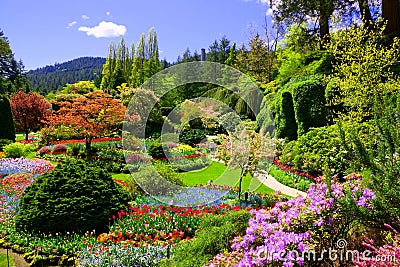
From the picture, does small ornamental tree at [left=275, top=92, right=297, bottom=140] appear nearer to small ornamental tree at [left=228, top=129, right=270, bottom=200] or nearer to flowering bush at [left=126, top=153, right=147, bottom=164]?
flowering bush at [left=126, top=153, right=147, bottom=164]

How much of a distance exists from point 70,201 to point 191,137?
35.5 ft

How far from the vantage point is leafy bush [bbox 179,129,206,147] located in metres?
15.8

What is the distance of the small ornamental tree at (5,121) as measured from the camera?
14983 millimetres

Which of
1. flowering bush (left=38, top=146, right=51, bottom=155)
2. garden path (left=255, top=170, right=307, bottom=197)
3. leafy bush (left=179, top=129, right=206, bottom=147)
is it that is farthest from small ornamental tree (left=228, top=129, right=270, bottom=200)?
flowering bush (left=38, top=146, right=51, bottom=155)

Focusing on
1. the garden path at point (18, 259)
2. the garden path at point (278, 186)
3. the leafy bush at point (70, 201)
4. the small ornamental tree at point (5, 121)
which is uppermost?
the small ornamental tree at point (5, 121)

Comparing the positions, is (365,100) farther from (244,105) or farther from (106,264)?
(244,105)

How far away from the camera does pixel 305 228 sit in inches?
108

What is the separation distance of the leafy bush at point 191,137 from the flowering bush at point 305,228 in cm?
1285

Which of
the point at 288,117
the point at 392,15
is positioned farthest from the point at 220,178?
the point at 392,15

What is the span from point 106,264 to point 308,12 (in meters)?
12.4

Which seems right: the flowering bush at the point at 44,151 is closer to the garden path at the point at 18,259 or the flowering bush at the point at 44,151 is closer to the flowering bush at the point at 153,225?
the flowering bush at the point at 153,225

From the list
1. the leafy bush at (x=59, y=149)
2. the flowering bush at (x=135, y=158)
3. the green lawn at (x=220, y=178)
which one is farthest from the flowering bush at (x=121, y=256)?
the leafy bush at (x=59, y=149)

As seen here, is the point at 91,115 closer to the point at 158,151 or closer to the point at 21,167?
the point at 158,151

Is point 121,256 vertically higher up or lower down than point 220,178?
lower down
